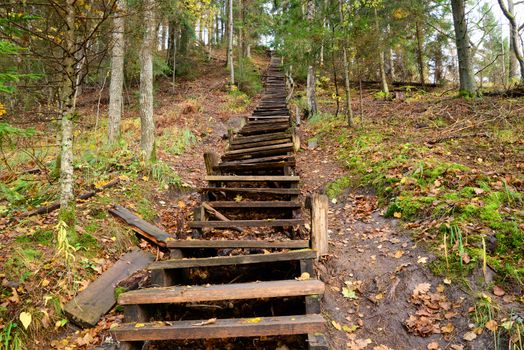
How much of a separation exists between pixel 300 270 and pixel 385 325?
118cm

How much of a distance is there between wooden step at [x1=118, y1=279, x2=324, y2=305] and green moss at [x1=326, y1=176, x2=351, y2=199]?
365cm

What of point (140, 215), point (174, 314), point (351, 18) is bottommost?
point (174, 314)

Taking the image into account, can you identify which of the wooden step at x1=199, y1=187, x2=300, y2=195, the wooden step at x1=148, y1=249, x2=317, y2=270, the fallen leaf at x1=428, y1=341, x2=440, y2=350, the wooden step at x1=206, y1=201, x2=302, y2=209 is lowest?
the fallen leaf at x1=428, y1=341, x2=440, y2=350

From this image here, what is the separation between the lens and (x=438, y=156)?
6668 millimetres

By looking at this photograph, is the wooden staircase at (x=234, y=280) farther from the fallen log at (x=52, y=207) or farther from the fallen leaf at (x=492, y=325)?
the fallen log at (x=52, y=207)

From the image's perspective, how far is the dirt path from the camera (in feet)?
11.3

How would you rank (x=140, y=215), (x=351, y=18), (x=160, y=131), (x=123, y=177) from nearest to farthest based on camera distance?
(x=140, y=215) < (x=123, y=177) < (x=351, y=18) < (x=160, y=131)

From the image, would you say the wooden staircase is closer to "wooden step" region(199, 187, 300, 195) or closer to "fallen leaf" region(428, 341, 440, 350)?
"wooden step" region(199, 187, 300, 195)

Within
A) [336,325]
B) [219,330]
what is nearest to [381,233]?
[336,325]

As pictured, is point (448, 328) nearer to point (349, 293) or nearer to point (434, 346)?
point (434, 346)

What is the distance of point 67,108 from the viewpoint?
3.99m

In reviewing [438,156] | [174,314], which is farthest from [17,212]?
[438,156]

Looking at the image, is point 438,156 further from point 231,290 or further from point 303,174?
point 231,290

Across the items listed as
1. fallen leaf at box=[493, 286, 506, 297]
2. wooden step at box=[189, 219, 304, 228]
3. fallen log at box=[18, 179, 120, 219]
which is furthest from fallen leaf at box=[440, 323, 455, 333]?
fallen log at box=[18, 179, 120, 219]
